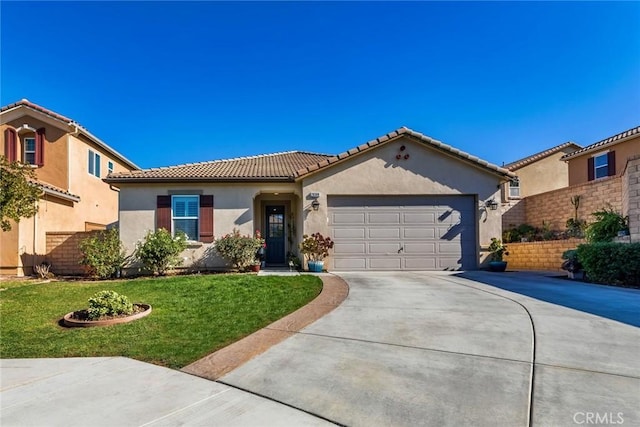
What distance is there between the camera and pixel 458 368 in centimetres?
388

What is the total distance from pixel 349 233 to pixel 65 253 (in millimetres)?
11169

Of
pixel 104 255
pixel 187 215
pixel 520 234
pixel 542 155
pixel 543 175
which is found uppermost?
pixel 542 155

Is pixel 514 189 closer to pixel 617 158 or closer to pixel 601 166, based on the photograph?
pixel 601 166

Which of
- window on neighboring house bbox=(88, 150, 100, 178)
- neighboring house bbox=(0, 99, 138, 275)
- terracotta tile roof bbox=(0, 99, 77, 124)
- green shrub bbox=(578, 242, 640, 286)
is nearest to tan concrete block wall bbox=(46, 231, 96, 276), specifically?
neighboring house bbox=(0, 99, 138, 275)

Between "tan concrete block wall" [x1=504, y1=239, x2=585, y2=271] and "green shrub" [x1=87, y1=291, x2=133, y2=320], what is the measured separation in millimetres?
13949

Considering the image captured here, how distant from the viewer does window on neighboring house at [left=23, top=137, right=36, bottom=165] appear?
1653cm

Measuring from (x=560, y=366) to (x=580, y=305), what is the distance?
3.61 metres

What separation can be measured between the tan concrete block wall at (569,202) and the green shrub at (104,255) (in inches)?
731

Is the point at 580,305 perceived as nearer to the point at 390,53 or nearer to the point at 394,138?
the point at 394,138

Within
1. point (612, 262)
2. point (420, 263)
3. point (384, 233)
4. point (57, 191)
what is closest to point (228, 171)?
point (384, 233)

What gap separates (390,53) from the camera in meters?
12.8

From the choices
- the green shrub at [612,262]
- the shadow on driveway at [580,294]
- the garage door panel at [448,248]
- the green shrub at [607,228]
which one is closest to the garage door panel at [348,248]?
the garage door panel at [448,248]

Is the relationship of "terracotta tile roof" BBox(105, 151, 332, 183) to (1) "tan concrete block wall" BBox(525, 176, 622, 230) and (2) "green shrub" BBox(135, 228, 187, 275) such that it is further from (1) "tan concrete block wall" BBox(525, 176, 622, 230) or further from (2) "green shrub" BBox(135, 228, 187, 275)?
(1) "tan concrete block wall" BBox(525, 176, 622, 230)

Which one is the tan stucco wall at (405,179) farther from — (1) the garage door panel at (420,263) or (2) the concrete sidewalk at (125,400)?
(2) the concrete sidewalk at (125,400)
